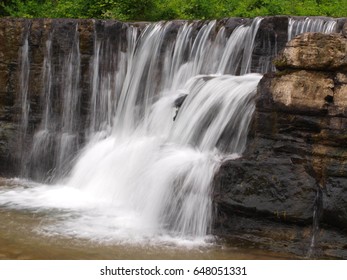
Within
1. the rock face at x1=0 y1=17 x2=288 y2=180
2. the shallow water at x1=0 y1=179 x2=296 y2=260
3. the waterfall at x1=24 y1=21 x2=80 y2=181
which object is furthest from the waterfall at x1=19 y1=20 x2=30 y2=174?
the shallow water at x1=0 y1=179 x2=296 y2=260

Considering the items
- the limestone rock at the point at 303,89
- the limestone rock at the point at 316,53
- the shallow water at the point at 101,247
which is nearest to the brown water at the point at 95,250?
the shallow water at the point at 101,247

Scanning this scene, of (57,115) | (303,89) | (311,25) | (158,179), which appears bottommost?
(158,179)

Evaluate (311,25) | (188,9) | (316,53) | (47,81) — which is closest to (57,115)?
(47,81)

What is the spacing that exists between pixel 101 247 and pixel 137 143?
128 inches

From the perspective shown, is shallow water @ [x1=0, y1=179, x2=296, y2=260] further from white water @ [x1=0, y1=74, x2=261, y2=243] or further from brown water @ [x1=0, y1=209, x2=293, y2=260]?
white water @ [x1=0, y1=74, x2=261, y2=243]

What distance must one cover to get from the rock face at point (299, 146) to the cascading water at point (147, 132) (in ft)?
1.62

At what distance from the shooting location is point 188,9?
13227 millimetres

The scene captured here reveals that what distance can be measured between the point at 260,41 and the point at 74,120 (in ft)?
13.7

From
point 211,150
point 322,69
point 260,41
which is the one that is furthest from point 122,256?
point 260,41

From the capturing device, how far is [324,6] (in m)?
12.9

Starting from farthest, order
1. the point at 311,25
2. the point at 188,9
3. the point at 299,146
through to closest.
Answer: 1. the point at 188,9
2. the point at 311,25
3. the point at 299,146

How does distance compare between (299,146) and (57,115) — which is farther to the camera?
(57,115)

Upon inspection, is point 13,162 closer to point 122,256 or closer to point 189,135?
point 189,135

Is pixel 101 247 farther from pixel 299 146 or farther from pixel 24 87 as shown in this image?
pixel 24 87
